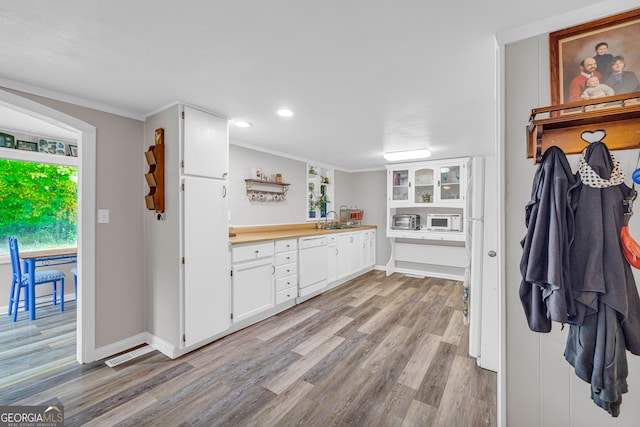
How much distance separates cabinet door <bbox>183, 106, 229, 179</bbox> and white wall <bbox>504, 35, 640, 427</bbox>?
2.30 metres

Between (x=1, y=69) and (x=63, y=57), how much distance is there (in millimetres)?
539

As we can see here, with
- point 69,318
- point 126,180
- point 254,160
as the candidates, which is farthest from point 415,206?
point 69,318

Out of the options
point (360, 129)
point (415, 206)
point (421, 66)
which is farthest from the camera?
point (415, 206)

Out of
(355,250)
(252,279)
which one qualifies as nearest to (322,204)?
(355,250)

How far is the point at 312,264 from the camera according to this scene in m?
3.88

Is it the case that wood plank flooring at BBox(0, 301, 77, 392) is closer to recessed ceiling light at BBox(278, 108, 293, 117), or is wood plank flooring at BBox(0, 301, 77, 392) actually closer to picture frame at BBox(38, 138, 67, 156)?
picture frame at BBox(38, 138, 67, 156)

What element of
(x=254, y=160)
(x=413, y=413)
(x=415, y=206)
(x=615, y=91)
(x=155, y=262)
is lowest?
(x=413, y=413)

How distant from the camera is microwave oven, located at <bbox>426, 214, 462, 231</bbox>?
15.3ft

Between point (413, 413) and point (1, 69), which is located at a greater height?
point (1, 69)

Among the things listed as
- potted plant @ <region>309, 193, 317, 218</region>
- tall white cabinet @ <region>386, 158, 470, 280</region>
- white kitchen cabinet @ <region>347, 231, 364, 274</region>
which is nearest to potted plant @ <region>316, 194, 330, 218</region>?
potted plant @ <region>309, 193, 317, 218</region>

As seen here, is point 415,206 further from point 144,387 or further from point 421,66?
point 144,387

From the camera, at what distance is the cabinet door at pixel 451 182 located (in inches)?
182

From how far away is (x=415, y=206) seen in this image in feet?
16.5

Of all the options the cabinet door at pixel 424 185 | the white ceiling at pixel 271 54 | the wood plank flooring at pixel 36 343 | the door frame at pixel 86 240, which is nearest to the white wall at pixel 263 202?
the white ceiling at pixel 271 54
